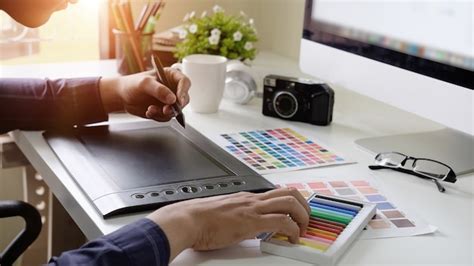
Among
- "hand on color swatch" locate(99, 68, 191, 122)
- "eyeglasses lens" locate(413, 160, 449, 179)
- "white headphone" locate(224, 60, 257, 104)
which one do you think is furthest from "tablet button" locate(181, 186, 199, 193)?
"white headphone" locate(224, 60, 257, 104)

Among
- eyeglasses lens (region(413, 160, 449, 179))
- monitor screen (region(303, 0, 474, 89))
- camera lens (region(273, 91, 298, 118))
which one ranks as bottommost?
eyeglasses lens (region(413, 160, 449, 179))

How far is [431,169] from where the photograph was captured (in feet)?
3.47

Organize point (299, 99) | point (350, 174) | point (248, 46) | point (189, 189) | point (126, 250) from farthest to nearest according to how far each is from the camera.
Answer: point (248, 46) → point (299, 99) → point (350, 174) → point (189, 189) → point (126, 250)

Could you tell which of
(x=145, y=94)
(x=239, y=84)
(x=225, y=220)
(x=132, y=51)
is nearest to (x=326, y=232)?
(x=225, y=220)

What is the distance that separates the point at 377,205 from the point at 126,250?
0.37m

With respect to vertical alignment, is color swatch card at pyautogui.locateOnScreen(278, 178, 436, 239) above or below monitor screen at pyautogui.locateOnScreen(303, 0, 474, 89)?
below

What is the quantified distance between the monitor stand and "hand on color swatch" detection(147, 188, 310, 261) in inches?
14.7

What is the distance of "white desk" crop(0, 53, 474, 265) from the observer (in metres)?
0.79

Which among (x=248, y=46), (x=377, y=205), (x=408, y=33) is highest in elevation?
(x=408, y=33)

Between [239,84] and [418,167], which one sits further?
[239,84]

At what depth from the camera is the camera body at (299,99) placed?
49.9 inches

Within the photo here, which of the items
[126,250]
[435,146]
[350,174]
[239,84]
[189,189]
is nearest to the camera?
[126,250]

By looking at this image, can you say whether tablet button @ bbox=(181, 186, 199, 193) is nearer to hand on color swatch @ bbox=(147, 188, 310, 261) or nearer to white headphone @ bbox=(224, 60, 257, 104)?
hand on color swatch @ bbox=(147, 188, 310, 261)

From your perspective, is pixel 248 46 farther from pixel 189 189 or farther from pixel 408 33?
pixel 189 189
